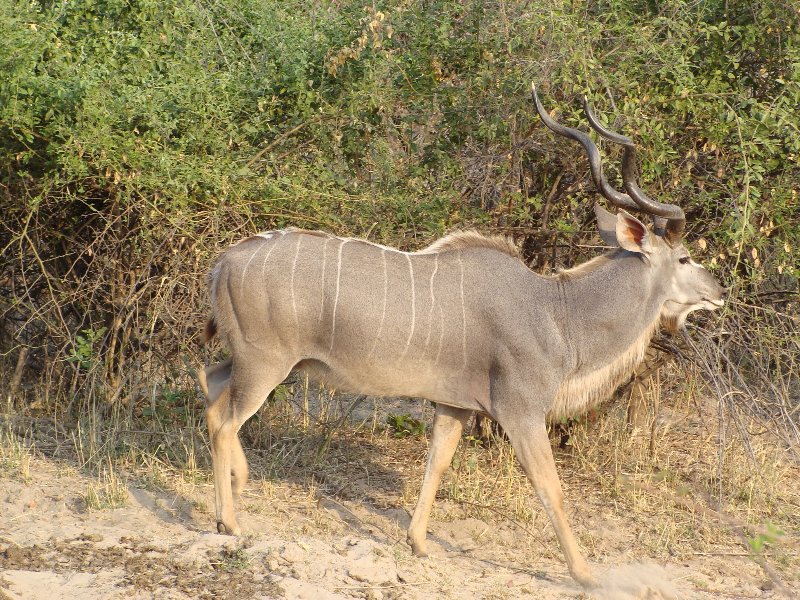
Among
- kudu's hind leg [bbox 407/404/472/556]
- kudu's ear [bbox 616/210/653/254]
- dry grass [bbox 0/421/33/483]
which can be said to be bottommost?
dry grass [bbox 0/421/33/483]

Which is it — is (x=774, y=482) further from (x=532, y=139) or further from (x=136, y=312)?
(x=136, y=312)

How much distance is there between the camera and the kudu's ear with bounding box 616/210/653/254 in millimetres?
4492

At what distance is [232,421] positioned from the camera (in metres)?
4.39

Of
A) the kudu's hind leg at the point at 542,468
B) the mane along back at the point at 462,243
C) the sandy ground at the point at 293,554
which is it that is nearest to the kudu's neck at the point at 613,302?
the mane along back at the point at 462,243

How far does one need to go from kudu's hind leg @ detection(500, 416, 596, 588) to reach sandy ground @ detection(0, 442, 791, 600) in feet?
0.59

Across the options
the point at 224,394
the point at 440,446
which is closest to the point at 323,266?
the point at 224,394

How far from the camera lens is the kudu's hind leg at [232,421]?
14.2ft

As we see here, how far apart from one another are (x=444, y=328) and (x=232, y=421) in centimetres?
90

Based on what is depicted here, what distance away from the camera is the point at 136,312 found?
17.8 ft

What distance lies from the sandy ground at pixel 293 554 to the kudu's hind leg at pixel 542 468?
0.18 meters

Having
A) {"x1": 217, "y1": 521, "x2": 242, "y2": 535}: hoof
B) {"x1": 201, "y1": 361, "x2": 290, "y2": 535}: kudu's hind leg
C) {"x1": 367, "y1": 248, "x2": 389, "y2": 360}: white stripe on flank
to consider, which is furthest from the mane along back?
{"x1": 217, "y1": 521, "x2": 242, "y2": 535}: hoof

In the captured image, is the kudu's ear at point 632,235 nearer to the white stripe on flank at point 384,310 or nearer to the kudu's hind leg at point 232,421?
the white stripe on flank at point 384,310

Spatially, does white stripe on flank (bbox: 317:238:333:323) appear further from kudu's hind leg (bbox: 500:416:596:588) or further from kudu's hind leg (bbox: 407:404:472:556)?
kudu's hind leg (bbox: 500:416:596:588)

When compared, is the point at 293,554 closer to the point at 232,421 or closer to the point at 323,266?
the point at 232,421
